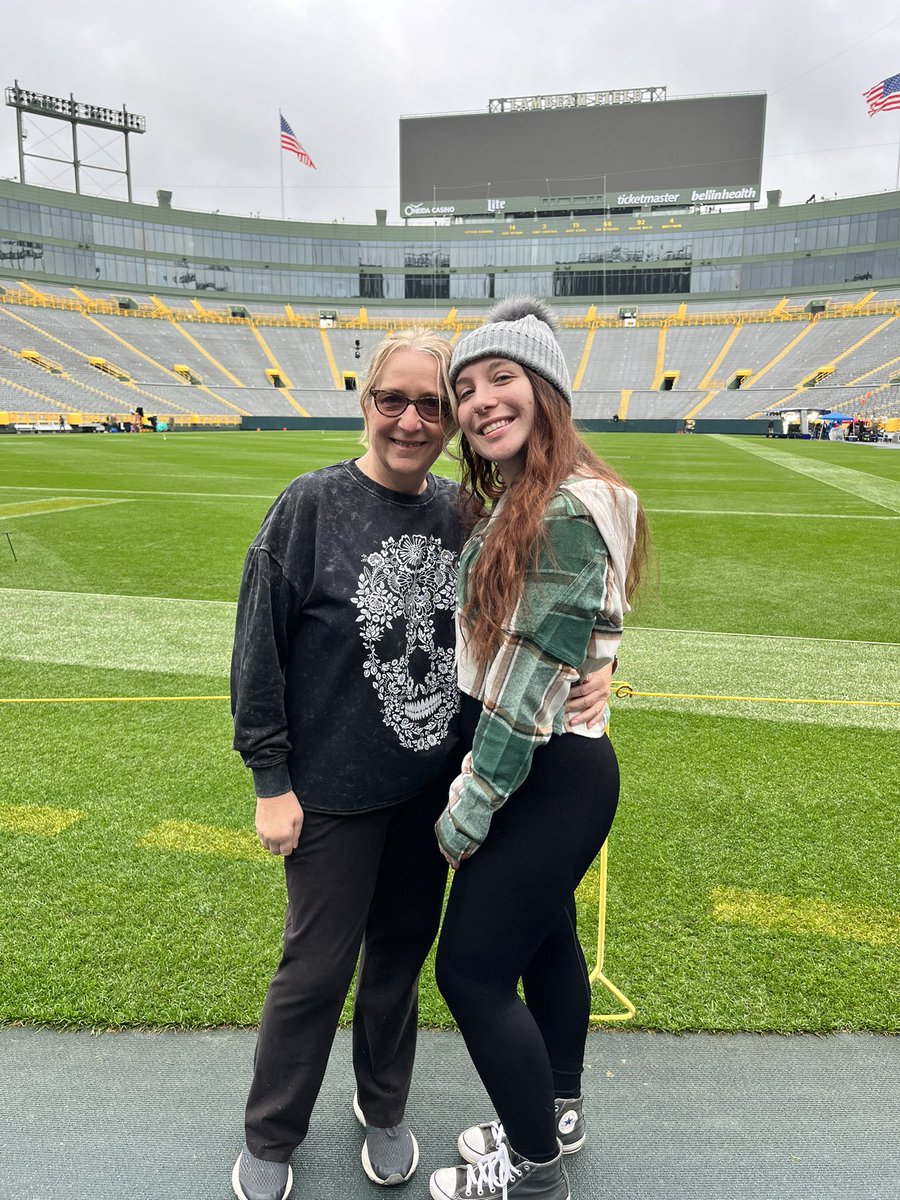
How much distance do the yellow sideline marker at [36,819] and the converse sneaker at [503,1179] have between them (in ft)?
7.36

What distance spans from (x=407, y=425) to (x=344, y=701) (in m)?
0.60

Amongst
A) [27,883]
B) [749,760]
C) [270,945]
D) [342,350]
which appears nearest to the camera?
[270,945]

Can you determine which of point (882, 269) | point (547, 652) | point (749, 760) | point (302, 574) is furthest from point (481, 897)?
point (882, 269)

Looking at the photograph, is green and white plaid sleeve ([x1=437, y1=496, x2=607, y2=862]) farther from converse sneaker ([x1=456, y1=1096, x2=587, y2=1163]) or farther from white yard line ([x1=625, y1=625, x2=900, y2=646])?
white yard line ([x1=625, y1=625, x2=900, y2=646])

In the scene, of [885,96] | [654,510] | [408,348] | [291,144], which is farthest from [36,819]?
[291,144]

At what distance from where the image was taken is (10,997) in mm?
2371

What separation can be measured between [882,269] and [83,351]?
5872 cm

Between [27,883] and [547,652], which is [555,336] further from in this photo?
[27,883]

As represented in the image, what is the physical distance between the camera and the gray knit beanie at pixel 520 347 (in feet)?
5.01

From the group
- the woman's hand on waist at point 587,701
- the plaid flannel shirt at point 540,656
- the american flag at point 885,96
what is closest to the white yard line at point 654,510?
the woman's hand on waist at point 587,701

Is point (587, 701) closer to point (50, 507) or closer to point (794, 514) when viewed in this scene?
point (794, 514)

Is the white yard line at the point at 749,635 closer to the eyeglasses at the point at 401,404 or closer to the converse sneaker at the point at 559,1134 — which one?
the converse sneaker at the point at 559,1134

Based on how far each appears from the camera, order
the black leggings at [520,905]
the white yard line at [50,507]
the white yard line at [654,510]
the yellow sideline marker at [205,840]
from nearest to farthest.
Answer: the black leggings at [520,905] < the yellow sideline marker at [205,840] < the white yard line at [50,507] < the white yard line at [654,510]

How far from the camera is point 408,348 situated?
169 cm
